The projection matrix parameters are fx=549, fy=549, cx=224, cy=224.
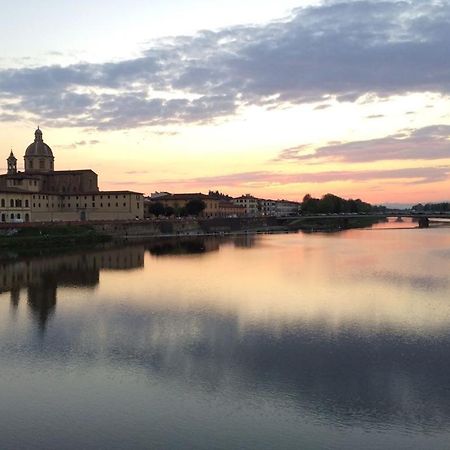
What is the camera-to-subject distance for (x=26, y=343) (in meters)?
18.4

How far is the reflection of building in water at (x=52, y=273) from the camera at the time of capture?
26781 mm

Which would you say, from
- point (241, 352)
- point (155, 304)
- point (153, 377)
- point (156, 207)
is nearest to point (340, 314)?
point (241, 352)

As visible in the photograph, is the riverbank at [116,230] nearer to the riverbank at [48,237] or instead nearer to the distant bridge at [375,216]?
the riverbank at [48,237]

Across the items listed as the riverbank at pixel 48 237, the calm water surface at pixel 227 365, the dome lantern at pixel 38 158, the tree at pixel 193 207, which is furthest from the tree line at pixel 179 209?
the calm water surface at pixel 227 365

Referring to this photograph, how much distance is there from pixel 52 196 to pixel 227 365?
6334 centimetres

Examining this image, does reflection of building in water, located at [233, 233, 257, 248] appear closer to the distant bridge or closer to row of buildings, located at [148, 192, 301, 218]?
row of buildings, located at [148, 192, 301, 218]

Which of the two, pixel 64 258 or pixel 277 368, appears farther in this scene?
pixel 64 258

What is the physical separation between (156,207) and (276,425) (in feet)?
278

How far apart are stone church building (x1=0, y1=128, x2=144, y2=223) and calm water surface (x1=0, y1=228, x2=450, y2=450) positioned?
120 feet

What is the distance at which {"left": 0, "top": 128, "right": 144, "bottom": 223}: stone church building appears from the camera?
66125mm

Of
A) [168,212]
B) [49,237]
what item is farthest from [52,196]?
[168,212]

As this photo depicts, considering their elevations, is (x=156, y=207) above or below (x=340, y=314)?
above

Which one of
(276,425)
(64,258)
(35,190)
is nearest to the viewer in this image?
(276,425)

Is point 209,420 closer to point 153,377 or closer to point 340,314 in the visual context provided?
point 153,377
